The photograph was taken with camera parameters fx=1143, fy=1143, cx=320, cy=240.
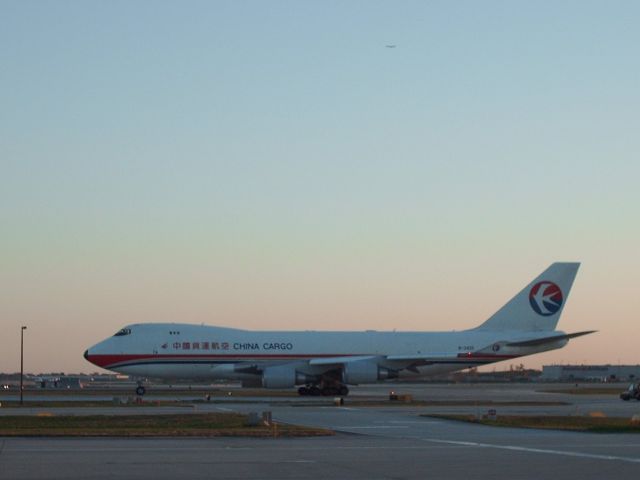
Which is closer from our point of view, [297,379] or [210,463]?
[210,463]

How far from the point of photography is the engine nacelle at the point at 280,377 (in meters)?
60.1

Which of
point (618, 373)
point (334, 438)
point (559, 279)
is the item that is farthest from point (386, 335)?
point (618, 373)

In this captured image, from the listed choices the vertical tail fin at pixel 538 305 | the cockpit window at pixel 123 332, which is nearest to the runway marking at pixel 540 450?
the cockpit window at pixel 123 332

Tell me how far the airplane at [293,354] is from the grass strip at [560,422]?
2236cm

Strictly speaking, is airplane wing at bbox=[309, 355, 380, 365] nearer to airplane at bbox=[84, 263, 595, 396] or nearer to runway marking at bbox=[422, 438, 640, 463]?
airplane at bbox=[84, 263, 595, 396]

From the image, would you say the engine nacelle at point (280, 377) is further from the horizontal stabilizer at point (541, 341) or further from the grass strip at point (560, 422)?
the grass strip at point (560, 422)

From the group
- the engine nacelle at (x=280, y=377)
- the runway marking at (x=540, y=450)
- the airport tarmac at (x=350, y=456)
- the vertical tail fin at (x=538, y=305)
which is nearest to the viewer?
the airport tarmac at (x=350, y=456)

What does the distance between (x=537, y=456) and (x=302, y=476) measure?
6099 mm

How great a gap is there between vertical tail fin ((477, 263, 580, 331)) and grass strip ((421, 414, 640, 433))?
95.8ft

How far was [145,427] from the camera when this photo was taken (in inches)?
1251

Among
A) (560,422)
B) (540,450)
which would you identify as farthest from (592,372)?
(540,450)

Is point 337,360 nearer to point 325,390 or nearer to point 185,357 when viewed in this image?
point 325,390

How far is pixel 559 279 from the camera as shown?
2685 inches

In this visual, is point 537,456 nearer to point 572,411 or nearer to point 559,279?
point 572,411
